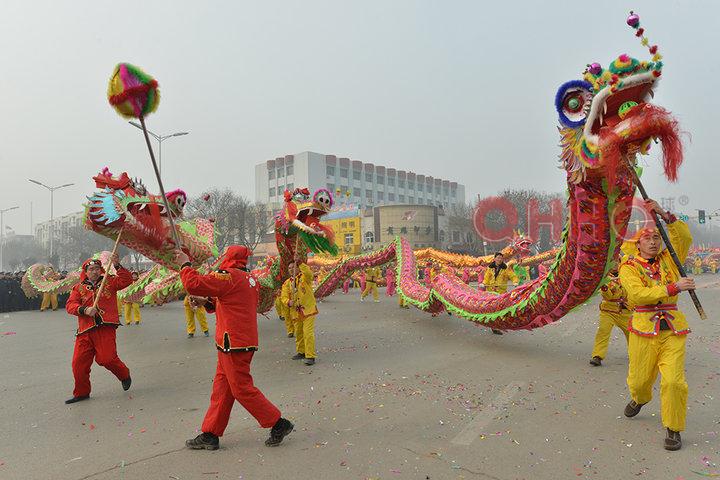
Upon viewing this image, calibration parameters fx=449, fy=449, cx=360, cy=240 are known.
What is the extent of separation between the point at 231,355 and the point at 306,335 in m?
2.72

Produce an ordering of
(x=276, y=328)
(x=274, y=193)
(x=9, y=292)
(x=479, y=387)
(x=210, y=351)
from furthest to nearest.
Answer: (x=274, y=193), (x=9, y=292), (x=276, y=328), (x=210, y=351), (x=479, y=387)

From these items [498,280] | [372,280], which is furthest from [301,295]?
[372,280]

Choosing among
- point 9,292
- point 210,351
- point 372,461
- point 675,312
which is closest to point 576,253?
point 675,312

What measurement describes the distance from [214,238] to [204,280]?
4.32m

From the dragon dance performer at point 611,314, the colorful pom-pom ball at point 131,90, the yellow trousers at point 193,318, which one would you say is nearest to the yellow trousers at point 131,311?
the yellow trousers at point 193,318

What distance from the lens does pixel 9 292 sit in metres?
14.6

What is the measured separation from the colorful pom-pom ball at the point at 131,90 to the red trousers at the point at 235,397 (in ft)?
6.72

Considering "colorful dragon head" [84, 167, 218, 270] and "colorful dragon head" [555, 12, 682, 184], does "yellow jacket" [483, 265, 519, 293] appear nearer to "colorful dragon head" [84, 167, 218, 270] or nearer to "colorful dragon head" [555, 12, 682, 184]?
"colorful dragon head" [555, 12, 682, 184]

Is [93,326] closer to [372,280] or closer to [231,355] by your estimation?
[231,355]

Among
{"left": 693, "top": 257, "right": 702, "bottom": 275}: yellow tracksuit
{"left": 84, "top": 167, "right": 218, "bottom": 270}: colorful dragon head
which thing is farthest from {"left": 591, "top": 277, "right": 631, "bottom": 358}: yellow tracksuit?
{"left": 693, "top": 257, "right": 702, "bottom": 275}: yellow tracksuit

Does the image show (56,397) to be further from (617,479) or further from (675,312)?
(675,312)

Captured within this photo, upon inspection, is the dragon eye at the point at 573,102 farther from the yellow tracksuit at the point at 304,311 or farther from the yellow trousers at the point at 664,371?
the yellow tracksuit at the point at 304,311

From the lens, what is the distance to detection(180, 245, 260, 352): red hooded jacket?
3.13 m

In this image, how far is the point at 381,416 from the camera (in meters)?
3.74
